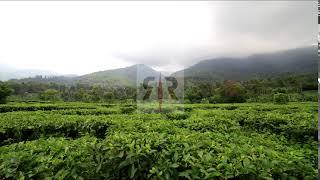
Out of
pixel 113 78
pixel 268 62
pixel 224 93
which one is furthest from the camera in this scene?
pixel 113 78

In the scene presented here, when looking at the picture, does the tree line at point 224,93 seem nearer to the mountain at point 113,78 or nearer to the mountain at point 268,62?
the mountain at point 113,78

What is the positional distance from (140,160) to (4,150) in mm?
1997

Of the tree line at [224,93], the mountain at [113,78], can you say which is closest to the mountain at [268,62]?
the mountain at [113,78]

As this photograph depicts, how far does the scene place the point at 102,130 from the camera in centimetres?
673

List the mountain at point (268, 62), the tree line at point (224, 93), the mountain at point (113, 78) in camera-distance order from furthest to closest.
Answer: the mountain at point (113, 78) < the mountain at point (268, 62) < the tree line at point (224, 93)

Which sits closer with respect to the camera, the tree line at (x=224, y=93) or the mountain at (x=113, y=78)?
the tree line at (x=224, y=93)

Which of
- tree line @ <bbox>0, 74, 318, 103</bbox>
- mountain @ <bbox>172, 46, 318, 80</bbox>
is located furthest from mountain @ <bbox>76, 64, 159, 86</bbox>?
tree line @ <bbox>0, 74, 318, 103</bbox>

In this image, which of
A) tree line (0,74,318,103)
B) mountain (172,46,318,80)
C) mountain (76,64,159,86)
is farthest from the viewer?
mountain (76,64,159,86)

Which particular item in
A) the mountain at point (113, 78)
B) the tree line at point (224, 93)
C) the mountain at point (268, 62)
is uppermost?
the mountain at point (268, 62)

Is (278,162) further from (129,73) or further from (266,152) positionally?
(129,73)

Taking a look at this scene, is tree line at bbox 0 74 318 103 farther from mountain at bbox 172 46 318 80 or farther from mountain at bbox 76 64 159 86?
mountain at bbox 172 46 318 80

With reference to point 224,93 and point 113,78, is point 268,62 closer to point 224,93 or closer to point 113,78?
point 113,78

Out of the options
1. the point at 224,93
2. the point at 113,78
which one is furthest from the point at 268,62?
the point at 224,93

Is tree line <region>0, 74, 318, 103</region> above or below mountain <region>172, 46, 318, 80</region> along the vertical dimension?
below
